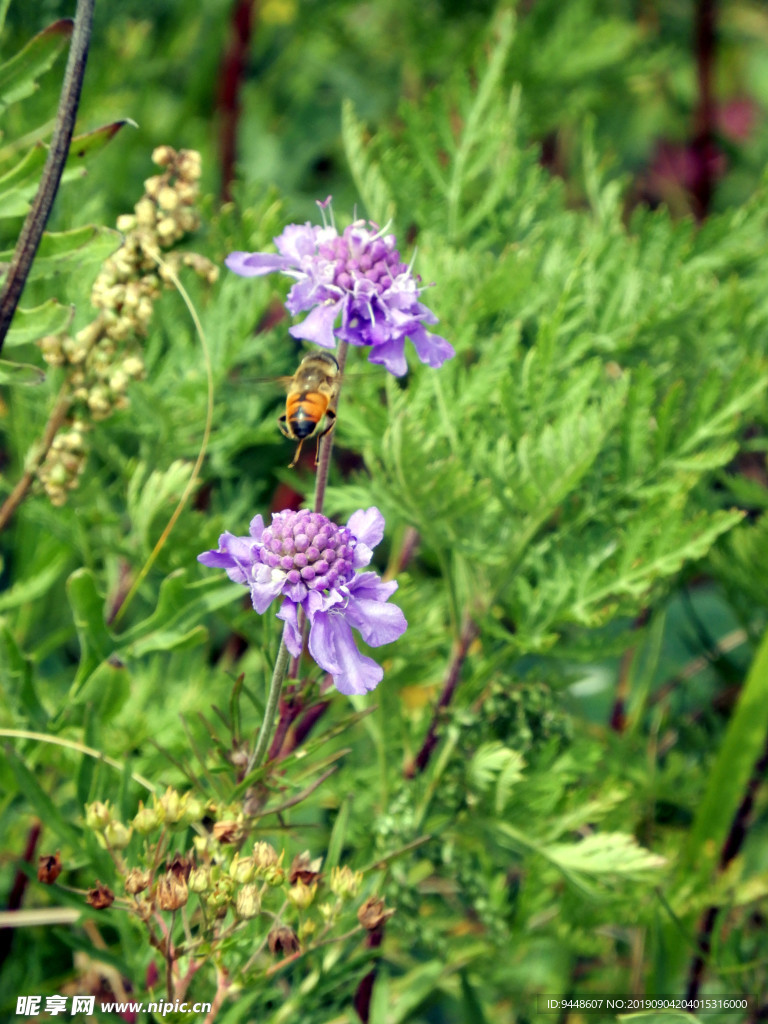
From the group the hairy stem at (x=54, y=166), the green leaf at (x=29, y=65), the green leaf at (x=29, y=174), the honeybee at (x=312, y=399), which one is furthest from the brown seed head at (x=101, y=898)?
the green leaf at (x=29, y=65)

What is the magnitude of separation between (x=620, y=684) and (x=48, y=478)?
0.99 m

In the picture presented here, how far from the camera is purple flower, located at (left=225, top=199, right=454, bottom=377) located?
88 centimetres

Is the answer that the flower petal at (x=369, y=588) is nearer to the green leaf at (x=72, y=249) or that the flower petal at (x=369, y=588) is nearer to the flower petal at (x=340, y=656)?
the flower petal at (x=340, y=656)

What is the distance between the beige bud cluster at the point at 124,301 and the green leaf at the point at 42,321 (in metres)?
0.06

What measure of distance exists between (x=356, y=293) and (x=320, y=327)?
46 millimetres

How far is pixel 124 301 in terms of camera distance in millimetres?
1043

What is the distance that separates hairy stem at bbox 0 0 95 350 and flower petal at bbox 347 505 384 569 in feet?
1.25

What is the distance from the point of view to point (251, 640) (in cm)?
133

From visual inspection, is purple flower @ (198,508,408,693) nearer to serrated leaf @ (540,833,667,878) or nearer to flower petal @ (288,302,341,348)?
flower petal @ (288,302,341,348)

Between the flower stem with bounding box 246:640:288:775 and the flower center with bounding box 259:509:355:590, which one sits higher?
the flower center with bounding box 259:509:355:590

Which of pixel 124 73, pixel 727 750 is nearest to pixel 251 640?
pixel 727 750

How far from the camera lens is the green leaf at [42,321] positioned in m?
0.98

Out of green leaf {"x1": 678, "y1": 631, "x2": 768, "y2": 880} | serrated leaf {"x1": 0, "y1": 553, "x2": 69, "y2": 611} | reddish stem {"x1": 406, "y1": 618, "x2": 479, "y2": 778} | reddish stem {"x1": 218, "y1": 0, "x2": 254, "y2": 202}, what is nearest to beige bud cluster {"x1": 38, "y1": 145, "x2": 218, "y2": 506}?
serrated leaf {"x1": 0, "y1": 553, "x2": 69, "y2": 611}

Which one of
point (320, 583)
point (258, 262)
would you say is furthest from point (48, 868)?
point (258, 262)
